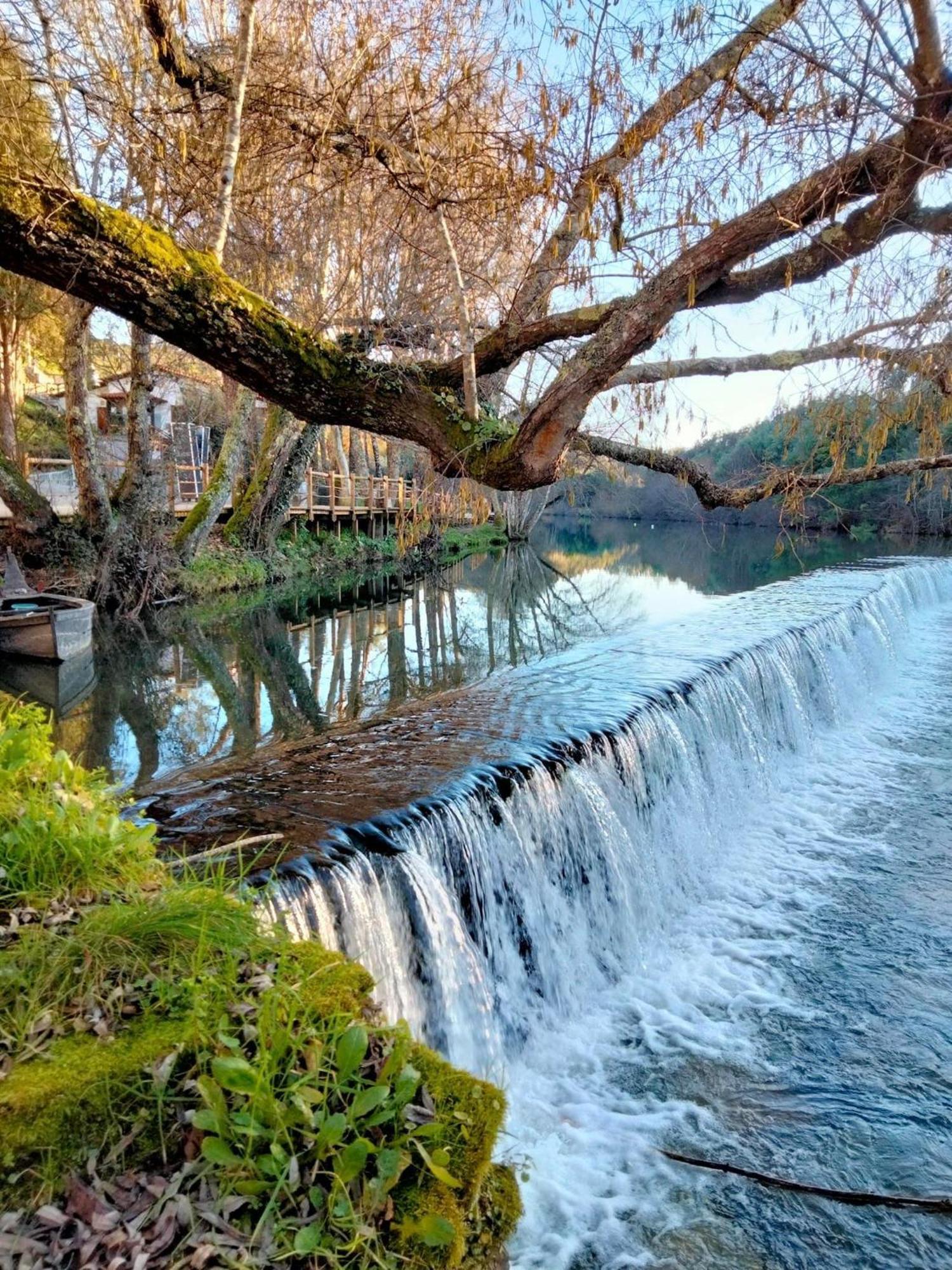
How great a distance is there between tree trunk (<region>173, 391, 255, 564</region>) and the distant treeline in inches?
280

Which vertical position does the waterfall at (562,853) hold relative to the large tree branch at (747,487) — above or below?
below

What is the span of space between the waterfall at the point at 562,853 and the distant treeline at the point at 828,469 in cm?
208

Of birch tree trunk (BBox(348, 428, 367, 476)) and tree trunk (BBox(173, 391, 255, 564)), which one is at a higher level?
birch tree trunk (BBox(348, 428, 367, 476))

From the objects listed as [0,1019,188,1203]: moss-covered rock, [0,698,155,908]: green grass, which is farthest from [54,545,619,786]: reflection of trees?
[0,1019,188,1203]: moss-covered rock

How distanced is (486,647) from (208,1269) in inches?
446

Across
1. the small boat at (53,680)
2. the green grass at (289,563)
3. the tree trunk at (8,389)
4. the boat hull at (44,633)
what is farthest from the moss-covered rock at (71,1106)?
the tree trunk at (8,389)

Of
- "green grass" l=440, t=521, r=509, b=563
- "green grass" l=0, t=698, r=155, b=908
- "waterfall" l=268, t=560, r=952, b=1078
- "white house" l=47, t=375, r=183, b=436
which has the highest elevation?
"white house" l=47, t=375, r=183, b=436

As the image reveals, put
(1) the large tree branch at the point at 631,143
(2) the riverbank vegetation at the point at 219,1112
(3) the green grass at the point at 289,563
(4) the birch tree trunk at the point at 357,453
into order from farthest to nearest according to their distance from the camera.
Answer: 1. (4) the birch tree trunk at the point at 357,453
2. (3) the green grass at the point at 289,563
3. (1) the large tree branch at the point at 631,143
4. (2) the riverbank vegetation at the point at 219,1112

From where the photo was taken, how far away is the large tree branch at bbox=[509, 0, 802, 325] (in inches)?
157

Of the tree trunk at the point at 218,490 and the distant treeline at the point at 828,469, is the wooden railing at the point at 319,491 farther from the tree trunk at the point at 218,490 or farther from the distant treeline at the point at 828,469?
the distant treeline at the point at 828,469

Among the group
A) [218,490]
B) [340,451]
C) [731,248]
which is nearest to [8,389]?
[218,490]

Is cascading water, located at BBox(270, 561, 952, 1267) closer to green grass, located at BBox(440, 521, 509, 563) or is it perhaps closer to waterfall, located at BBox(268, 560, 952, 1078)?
waterfall, located at BBox(268, 560, 952, 1078)

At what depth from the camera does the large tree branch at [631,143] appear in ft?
13.1

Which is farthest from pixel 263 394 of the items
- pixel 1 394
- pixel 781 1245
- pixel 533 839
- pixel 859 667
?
pixel 1 394
